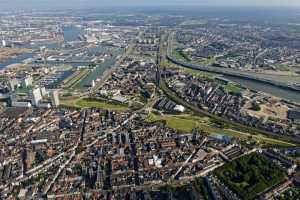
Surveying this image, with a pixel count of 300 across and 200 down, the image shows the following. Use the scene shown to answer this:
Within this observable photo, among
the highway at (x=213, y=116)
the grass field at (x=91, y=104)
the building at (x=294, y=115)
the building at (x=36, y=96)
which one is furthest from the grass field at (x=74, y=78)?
the building at (x=294, y=115)

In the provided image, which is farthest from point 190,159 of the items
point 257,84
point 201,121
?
point 257,84

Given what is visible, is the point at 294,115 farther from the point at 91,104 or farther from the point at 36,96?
the point at 36,96

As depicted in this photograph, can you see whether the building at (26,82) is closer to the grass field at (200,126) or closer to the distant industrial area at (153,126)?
the distant industrial area at (153,126)

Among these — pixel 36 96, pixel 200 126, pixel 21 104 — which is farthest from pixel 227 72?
pixel 21 104

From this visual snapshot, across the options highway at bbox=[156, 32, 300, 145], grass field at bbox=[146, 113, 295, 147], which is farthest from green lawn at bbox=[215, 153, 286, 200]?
highway at bbox=[156, 32, 300, 145]

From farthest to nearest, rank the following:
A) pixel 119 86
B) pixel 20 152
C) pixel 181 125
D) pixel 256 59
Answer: pixel 256 59
pixel 119 86
pixel 181 125
pixel 20 152

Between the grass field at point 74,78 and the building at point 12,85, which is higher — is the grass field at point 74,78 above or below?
below

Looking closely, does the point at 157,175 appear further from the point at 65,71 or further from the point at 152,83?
the point at 65,71
